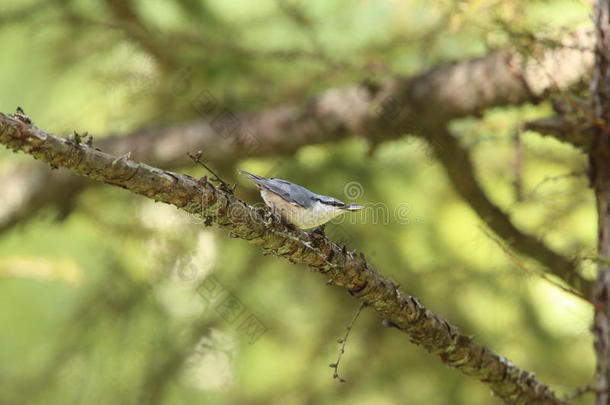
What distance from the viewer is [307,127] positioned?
2.92 meters

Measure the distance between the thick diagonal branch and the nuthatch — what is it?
158 mm

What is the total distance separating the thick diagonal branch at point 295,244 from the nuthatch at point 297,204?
16 centimetres

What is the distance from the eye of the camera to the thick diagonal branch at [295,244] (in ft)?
3.26

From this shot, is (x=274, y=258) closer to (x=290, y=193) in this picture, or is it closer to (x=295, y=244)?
(x=290, y=193)

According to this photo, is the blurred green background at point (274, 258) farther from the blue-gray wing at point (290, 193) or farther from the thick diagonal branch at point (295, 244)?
the blue-gray wing at point (290, 193)

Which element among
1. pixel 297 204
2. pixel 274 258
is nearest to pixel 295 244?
pixel 297 204

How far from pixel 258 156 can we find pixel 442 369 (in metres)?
1.38

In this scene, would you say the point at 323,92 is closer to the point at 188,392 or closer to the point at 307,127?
the point at 307,127

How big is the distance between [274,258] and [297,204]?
150 cm

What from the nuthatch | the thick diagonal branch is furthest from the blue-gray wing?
the thick diagonal branch

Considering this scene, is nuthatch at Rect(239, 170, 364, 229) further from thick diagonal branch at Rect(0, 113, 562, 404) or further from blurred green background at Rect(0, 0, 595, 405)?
blurred green background at Rect(0, 0, 595, 405)

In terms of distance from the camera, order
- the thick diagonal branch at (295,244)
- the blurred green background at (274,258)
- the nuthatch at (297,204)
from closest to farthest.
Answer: the thick diagonal branch at (295,244) → the nuthatch at (297,204) → the blurred green background at (274,258)

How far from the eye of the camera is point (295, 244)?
133 centimetres

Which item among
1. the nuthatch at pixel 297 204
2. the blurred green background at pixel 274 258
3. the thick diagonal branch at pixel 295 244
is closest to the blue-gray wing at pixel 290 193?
the nuthatch at pixel 297 204
